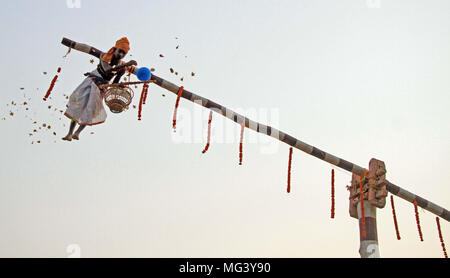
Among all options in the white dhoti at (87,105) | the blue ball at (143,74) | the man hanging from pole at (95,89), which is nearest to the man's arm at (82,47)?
the man hanging from pole at (95,89)

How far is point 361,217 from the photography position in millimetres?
9117

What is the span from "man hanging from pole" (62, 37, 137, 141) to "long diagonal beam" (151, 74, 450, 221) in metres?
0.68

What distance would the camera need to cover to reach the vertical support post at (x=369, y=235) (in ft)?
28.3

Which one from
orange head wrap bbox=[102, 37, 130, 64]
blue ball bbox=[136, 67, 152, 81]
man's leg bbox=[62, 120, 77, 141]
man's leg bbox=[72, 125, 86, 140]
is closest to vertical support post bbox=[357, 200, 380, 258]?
blue ball bbox=[136, 67, 152, 81]

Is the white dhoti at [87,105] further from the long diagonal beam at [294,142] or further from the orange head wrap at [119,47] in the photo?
the long diagonal beam at [294,142]

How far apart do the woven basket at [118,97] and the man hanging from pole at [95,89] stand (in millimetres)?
379

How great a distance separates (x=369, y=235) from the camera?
348 inches

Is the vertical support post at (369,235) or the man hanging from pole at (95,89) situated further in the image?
the vertical support post at (369,235)

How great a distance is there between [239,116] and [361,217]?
317 centimetres

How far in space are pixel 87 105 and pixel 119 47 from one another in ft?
3.85

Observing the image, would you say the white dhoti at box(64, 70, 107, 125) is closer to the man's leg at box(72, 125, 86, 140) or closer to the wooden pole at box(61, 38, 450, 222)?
the man's leg at box(72, 125, 86, 140)

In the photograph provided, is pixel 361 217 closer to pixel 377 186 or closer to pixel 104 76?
pixel 377 186

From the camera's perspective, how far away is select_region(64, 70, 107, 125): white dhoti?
8.18 metres

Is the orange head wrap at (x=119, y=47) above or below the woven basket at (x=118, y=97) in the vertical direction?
above
